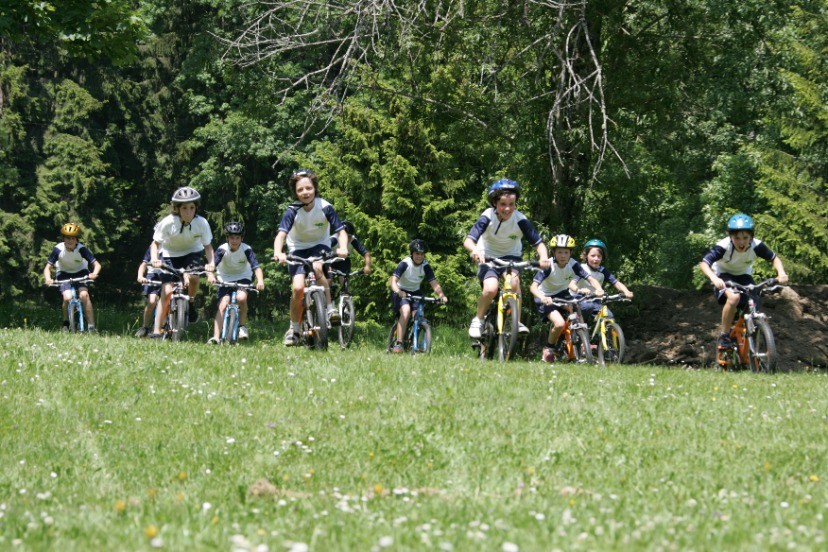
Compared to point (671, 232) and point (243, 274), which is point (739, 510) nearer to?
point (243, 274)

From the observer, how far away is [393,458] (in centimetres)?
704

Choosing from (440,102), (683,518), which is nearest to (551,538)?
(683,518)

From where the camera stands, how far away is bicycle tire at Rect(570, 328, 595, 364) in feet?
48.8

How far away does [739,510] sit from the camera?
222 inches

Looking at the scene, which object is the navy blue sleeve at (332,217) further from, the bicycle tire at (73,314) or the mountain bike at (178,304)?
the bicycle tire at (73,314)

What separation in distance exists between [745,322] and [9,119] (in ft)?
100

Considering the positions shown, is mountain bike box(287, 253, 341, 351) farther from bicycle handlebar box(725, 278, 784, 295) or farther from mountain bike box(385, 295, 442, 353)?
mountain bike box(385, 295, 442, 353)

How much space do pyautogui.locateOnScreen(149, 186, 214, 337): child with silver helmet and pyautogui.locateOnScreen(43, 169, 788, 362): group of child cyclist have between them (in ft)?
0.04

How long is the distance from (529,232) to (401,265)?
5341mm

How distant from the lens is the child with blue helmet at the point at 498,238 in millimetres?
13336

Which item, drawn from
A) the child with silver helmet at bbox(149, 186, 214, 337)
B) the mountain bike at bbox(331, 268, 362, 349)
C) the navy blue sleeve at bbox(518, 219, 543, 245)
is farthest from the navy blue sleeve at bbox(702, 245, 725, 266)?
the child with silver helmet at bbox(149, 186, 214, 337)

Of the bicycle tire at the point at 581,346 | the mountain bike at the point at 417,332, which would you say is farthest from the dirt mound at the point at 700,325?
the bicycle tire at the point at 581,346

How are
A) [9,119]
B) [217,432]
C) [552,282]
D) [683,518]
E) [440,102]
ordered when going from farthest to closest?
[9,119], [440,102], [552,282], [217,432], [683,518]

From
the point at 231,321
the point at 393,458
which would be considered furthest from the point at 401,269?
the point at 393,458
